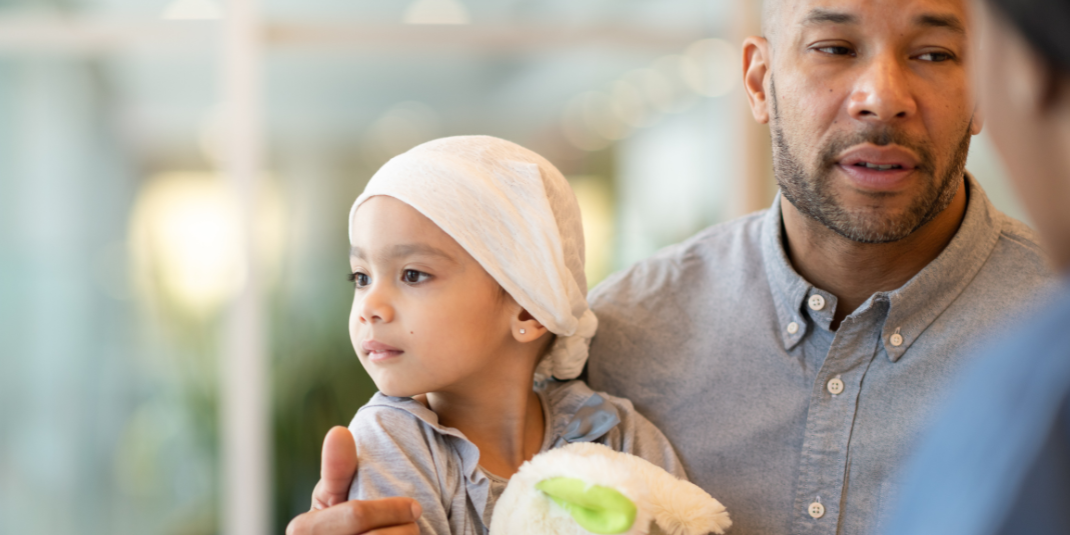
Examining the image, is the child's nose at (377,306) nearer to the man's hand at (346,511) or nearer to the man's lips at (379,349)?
the man's lips at (379,349)

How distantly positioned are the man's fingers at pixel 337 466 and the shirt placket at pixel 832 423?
2.26 feet

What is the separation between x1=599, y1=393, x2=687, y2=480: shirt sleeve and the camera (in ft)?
4.40

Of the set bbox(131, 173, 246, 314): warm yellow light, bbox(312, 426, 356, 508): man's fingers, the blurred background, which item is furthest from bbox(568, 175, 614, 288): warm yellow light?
bbox(312, 426, 356, 508): man's fingers

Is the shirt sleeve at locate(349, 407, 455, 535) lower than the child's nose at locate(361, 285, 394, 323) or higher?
lower

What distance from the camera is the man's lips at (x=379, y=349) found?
1.20m

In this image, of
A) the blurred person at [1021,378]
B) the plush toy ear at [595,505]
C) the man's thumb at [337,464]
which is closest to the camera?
the blurred person at [1021,378]

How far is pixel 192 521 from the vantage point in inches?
142

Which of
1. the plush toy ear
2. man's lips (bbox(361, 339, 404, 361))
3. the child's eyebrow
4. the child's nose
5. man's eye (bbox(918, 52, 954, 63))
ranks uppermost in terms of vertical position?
man's eye (bbox(918, 52, 954, 63))

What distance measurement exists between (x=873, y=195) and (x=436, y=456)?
2.54 feet

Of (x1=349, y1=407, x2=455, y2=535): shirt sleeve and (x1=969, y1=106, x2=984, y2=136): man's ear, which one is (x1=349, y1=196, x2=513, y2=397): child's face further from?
(x1=969, y1=106, x2=984, y2=136): man's ear

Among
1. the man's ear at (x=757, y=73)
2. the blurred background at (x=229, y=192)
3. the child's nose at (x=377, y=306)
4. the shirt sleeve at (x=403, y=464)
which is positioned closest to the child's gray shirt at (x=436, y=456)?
the shirt sleeve at (x=403, y=464)

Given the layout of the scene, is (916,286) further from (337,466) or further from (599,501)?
(337,466)

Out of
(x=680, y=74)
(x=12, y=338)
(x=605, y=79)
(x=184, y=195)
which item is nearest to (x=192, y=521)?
(x=12, y=338)

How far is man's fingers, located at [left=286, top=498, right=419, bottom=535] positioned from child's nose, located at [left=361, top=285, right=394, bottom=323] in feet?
0.81
